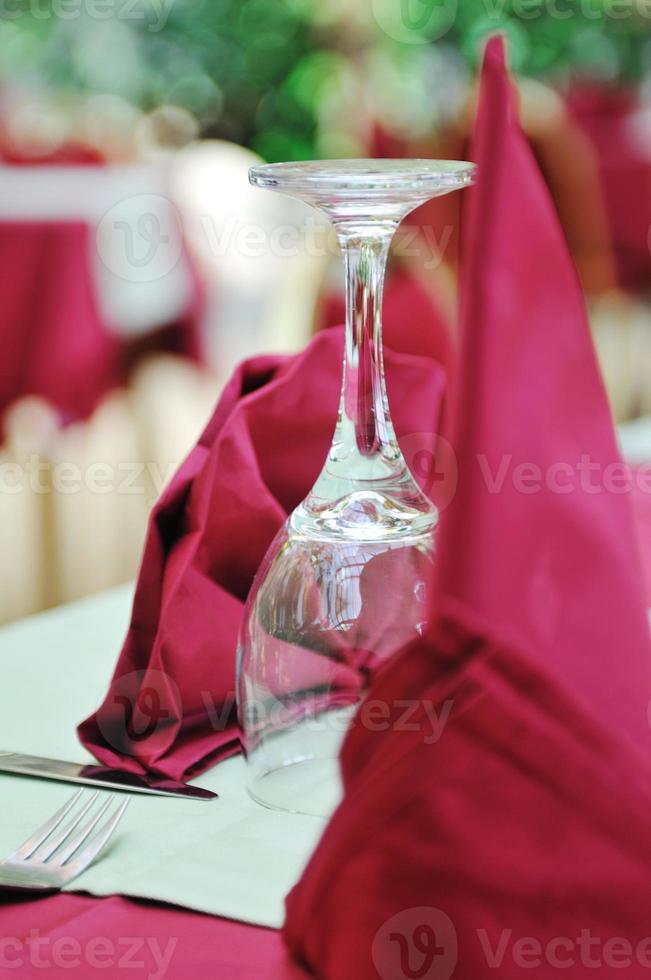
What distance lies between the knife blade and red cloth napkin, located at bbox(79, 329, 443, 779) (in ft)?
0.04

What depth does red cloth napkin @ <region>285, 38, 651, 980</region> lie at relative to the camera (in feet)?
1.12

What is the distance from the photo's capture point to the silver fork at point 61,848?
0.48 m

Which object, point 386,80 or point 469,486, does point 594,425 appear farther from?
point 386,80

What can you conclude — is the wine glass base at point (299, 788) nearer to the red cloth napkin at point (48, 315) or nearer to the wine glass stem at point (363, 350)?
the wine glass stem at point (363, 350)

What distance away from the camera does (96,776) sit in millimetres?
581

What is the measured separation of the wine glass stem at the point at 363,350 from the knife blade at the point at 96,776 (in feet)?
0.62

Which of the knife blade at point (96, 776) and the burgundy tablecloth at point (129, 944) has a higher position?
the burgundy tablecloth at point (129, 944)

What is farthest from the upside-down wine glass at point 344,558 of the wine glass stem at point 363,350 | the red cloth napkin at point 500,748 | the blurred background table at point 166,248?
the blurred background table at point 166,248

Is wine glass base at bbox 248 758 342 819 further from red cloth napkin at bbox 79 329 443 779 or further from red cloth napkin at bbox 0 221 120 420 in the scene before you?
red cloth napkin at bbox 0 221 120 420

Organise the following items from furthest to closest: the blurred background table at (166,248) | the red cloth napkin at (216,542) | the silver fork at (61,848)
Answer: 1. the blurred background table at (166,248)
2. the red cloth napkin at (216,542)
3. the silver fork at (61,848)

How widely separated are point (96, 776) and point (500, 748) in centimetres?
30

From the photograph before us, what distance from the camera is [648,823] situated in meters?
0.36

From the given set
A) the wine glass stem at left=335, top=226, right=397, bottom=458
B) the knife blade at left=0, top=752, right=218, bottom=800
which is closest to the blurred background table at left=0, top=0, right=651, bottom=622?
the wine glass stem at left=335, top=226, right=397, bottom=458

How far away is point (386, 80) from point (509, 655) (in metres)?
4.71
